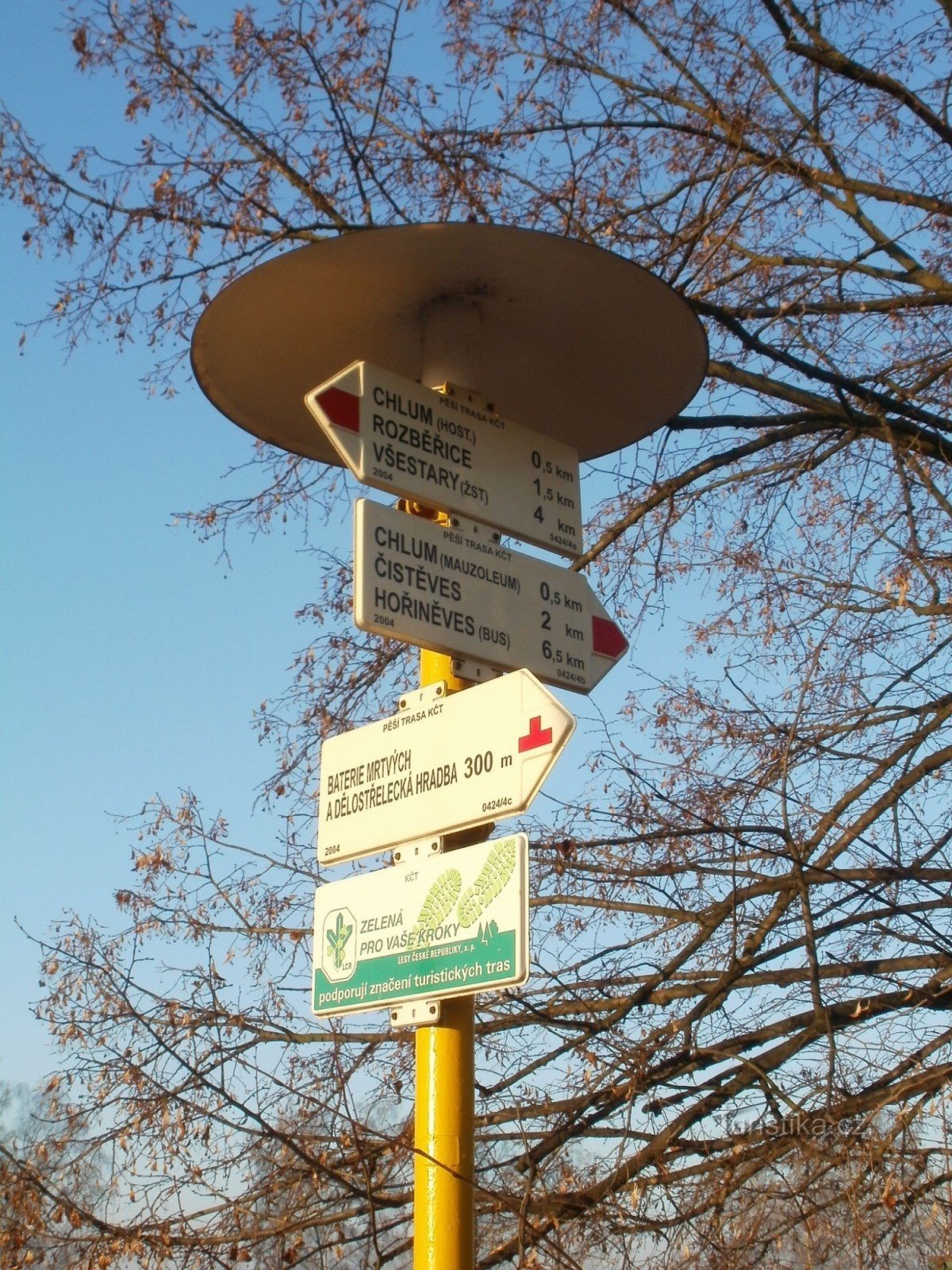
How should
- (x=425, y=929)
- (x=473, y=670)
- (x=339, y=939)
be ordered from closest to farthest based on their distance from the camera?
(x=425, y=929) → (x=339, y=939) → (x=473, y=670)

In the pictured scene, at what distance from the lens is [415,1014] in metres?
3.34

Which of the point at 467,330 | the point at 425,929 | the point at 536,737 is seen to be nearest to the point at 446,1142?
the point at 425,929

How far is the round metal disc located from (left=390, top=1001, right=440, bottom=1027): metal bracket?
172cm

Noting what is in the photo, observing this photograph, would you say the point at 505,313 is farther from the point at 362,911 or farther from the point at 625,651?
the point at 362,911

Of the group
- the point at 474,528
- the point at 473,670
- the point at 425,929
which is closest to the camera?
the point at 425,929

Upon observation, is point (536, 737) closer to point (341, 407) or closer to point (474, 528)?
point (474, 528)

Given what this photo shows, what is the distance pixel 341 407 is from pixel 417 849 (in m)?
1.08

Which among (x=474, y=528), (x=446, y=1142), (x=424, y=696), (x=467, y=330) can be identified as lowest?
(x=446, y=1142)

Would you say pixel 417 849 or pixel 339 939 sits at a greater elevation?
pixel 417 849

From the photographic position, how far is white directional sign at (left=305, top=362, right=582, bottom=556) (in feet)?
12.1

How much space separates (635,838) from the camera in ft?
20.5

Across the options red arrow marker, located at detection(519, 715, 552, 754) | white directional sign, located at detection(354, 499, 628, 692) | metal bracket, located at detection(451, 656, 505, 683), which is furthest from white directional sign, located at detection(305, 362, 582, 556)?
red arrow marker, located at detection(519, 715, 552, 754)

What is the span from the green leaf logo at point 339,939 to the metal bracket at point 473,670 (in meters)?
0.63

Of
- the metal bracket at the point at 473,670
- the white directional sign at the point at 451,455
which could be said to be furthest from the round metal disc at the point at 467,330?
the metal bracket at the point at 473,670
